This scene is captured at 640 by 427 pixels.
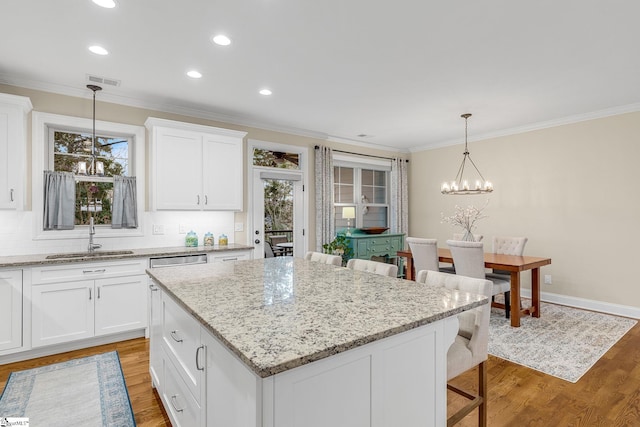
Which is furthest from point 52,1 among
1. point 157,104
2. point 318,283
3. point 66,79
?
point 318,283

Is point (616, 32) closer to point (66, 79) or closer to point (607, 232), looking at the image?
point (607, 232)

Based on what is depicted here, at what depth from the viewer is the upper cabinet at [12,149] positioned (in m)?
3.13

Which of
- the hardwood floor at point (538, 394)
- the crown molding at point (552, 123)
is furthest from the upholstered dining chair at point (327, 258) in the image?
the crown molding at point (552, 123)

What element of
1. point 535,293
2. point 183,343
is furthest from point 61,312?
point 535,293

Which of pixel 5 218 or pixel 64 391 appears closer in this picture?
pixel 64 391

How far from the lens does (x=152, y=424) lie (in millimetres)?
2170

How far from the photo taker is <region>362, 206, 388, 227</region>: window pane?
6.85 metres

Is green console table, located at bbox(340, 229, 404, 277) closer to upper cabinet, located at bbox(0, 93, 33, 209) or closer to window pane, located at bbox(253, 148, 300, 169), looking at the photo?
window pane, located at bbox(253, 148, 300, 169)

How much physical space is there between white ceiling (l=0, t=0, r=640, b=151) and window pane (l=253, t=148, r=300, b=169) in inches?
27.3

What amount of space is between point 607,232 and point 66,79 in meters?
6.79

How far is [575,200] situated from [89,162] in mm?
6416

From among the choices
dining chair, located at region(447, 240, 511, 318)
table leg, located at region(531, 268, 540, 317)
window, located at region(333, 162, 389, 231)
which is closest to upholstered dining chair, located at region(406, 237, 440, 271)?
dining chair, located at region(447, 240, 511, 318)

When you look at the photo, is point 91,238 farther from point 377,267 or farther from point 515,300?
point 515,300

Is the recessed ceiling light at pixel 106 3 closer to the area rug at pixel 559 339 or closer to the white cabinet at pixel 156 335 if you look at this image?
the white cabinet at pixel 156 335
